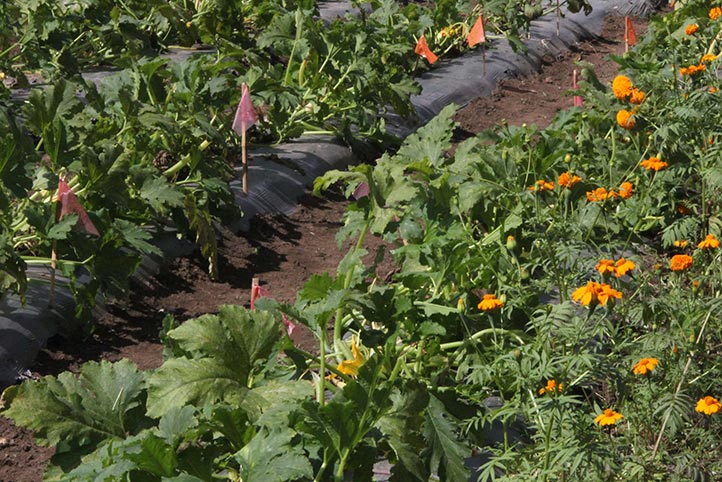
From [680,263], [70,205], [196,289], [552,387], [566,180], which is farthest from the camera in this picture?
[196,289]

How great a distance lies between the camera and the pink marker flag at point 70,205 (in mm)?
4484

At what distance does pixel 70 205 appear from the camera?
4.50 meters

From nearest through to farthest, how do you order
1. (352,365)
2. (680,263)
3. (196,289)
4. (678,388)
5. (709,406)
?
(709,406) → (678,388) → (680,263) → (352,365) → (196,289)

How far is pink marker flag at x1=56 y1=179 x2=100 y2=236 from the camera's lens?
448 centimetres

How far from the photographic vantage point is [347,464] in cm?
325

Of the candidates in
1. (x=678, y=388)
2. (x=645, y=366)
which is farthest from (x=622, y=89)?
(x=645, y=366)

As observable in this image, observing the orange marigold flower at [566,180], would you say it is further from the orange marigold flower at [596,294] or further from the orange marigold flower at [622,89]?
the orange marigold flower at [596,294]

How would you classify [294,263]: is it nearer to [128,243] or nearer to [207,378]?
[128,243]

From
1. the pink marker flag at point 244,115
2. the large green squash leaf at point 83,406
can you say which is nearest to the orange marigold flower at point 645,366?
the large green squash leaf at point 83,406

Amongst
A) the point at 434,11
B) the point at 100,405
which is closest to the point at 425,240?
the point at 100,405

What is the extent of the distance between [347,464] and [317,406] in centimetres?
26

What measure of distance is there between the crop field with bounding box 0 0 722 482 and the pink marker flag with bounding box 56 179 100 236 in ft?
0.03

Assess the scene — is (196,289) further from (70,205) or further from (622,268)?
(622,268)

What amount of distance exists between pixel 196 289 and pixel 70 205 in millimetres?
1024
